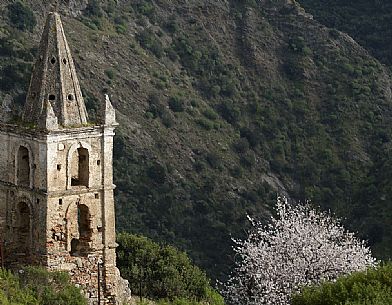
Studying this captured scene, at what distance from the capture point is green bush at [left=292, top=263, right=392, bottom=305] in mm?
31031

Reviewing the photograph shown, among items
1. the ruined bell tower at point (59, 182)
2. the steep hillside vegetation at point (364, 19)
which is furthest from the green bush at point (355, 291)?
the steep hillside vegetation at point (364, 19)

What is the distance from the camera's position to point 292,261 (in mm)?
40188

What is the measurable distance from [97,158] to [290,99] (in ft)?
124

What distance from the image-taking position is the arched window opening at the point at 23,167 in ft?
106

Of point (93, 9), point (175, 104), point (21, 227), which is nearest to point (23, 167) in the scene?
point (21, 227)

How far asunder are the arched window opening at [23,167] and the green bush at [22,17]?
28.8 meters

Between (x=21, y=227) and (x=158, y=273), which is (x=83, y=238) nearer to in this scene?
(x=21, y=227)

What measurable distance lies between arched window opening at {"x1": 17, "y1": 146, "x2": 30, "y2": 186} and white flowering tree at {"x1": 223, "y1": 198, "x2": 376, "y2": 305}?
947 centimetres

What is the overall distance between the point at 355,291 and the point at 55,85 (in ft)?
27.4

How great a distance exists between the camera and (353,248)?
4156cm

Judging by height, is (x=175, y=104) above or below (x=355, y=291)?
above

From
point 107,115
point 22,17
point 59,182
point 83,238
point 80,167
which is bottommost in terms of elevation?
point 83,238

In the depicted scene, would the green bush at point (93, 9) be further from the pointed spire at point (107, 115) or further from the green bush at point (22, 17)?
the pointed spire at point (107, 115)

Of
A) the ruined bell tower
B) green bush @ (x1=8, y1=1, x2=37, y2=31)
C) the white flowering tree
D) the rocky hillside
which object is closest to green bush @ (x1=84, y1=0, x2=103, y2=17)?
the rocky hillside
